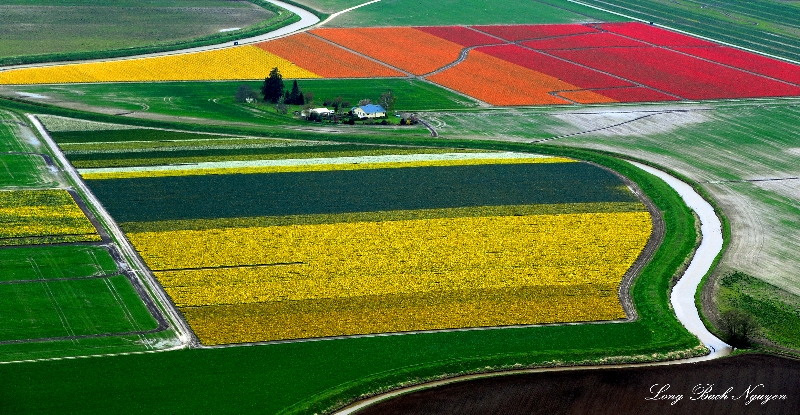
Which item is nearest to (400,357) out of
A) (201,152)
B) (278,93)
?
(201,152)

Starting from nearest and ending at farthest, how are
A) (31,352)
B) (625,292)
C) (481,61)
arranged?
(31,352) < (625,292) < (481,61)

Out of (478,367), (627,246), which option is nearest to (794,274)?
(627,246)

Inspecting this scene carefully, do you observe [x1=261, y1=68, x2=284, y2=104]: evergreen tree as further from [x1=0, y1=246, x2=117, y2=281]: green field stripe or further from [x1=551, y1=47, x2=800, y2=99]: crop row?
[x1=0, y1=246, x2=117, y2=281]: green field stripe

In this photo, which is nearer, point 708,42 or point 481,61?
point 481,61

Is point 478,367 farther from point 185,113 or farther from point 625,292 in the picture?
point 185,113

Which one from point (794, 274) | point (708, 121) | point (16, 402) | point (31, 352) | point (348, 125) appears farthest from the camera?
point (708, 121)

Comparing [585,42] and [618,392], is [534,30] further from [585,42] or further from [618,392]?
[618,392]

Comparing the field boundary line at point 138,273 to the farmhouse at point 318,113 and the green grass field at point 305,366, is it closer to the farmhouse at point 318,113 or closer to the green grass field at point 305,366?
the green grass field at point 305,366
